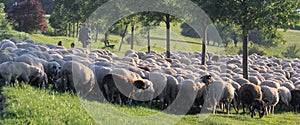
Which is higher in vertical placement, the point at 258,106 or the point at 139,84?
the point at 139,84

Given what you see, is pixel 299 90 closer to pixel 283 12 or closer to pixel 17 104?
pixel 283 12

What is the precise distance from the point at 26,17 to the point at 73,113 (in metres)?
42.3

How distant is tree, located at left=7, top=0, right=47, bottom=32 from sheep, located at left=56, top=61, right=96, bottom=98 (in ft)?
125

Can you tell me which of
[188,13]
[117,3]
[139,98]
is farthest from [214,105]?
[117,3]

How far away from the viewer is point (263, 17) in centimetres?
1811

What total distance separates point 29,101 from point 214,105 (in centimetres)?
693

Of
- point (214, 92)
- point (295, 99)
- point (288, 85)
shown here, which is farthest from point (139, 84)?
point (288, 85)

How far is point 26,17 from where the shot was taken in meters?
49.3

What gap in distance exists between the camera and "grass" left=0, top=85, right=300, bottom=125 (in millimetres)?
8891

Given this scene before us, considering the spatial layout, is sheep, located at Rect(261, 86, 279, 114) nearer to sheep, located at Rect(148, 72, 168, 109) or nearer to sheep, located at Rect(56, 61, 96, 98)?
sheep, located at Rect(148, 72, 168, 109)

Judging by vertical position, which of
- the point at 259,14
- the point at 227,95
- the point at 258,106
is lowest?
the point at 258,106

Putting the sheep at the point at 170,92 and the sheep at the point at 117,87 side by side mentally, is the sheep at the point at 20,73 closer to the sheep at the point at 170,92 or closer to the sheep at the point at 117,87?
the sheep at the point at 117,87

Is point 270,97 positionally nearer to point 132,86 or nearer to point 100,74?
point 132,86

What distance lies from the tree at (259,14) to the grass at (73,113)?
568cm
